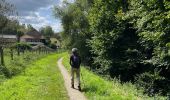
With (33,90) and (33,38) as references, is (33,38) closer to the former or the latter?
(33,38)

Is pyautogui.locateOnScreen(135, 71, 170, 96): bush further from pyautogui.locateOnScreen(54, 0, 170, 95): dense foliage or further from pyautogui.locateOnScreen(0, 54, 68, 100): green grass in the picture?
pyautogui.locateOnScreen(0, 54, 68, 100): green grass

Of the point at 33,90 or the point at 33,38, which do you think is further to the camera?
the point at 33,38

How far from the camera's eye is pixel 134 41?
33.8 meters

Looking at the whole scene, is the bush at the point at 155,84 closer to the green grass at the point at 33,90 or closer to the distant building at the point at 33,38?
the green grass at the point at 33,90

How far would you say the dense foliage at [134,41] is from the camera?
23809 millimetres

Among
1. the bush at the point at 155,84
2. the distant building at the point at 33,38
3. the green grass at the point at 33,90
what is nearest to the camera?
the green grass at the point at 33,90

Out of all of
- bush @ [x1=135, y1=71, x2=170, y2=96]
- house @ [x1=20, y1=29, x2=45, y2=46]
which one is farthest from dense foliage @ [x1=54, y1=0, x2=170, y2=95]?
house @ [x1=20, y1=29, x2=45, y2=46]

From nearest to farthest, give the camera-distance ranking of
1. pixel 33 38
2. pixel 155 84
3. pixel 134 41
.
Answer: pixel 155 84 → pixel 134 41 → pixel 33 38

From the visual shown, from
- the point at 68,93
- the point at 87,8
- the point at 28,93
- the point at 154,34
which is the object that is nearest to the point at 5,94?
the point at 28,93

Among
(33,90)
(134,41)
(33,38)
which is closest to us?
(33,90)

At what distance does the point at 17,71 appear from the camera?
30.7 m

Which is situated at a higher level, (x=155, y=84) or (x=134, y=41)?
(x=134, y=41)

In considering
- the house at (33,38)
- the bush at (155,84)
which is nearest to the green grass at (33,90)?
the bush at (155,84)

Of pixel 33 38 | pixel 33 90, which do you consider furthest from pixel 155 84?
pixel 33 38
